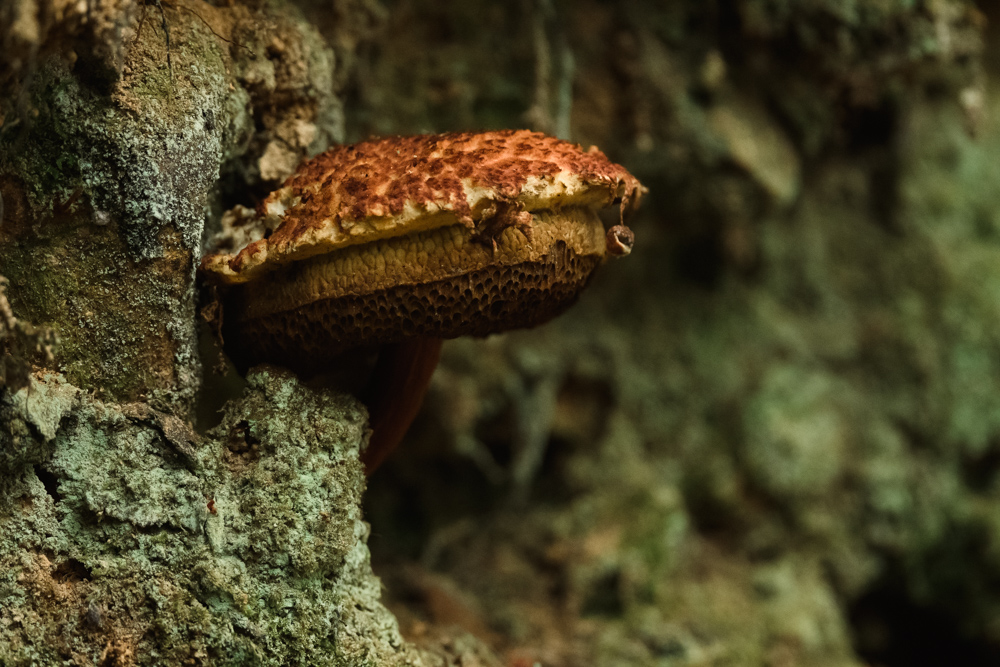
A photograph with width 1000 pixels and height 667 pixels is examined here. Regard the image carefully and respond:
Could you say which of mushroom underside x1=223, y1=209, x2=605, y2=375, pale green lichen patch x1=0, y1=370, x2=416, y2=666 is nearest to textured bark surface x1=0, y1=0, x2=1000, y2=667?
pale green lichen patch x1=0, y1=370, x2=416, y2=666

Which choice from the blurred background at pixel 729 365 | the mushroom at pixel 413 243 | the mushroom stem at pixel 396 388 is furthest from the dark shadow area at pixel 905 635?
the mushroom at pixel 413 243

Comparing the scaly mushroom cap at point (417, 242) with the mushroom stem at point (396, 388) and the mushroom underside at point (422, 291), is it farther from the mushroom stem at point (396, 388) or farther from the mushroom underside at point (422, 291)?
the mushroom stem at point (396, 388)

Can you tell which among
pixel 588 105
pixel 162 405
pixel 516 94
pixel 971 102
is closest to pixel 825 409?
pixel 971 102

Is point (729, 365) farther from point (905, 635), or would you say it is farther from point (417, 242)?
point (417, 242)

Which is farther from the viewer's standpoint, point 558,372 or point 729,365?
point 729,365

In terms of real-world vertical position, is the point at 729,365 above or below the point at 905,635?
above

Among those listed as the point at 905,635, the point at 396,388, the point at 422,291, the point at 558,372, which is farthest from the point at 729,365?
the point at 422,291
